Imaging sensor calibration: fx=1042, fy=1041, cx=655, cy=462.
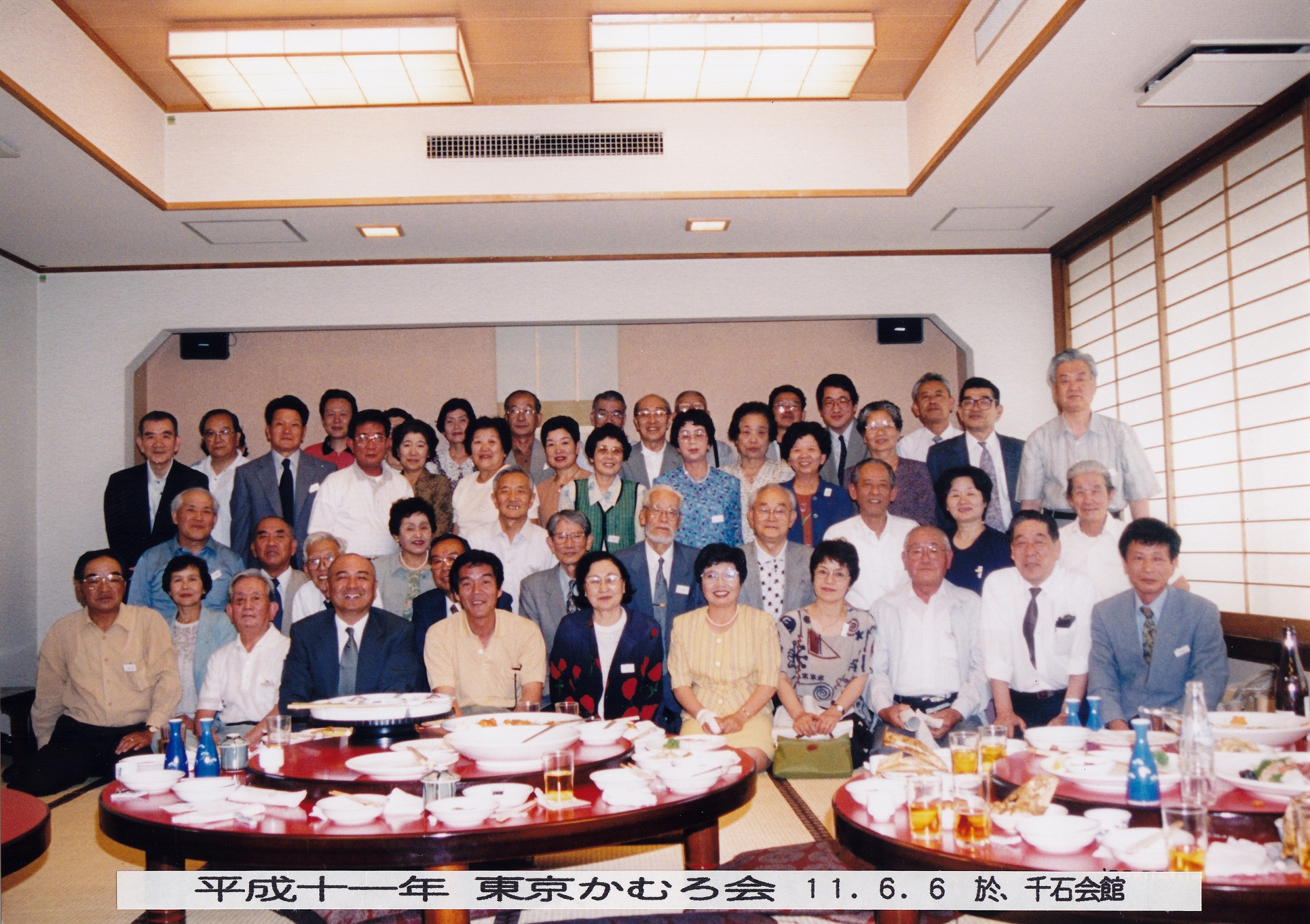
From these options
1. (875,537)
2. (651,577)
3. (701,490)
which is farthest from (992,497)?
(651,577)

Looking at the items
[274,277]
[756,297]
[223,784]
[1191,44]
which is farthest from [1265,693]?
[274,277]

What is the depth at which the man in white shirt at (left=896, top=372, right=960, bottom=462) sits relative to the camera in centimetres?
501

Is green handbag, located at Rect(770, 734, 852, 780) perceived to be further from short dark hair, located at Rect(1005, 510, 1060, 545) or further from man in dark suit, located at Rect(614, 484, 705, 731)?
short dark hair, located at Rect(1005, 510, 1060, 545)

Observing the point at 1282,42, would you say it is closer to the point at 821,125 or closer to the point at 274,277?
the point at 821,125

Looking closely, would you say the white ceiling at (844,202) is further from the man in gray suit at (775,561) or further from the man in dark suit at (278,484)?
the man in gray suit at (775,561)

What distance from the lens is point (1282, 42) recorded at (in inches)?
144

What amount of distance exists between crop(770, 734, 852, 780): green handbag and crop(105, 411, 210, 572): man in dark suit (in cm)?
315

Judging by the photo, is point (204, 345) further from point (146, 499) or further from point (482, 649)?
point (482, 649)

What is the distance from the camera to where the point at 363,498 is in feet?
15.9

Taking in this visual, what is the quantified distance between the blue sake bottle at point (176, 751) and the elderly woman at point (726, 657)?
1901 millimetres

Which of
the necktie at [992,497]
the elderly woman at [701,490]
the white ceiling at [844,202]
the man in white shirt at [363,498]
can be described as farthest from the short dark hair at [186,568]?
the necktie at [992,497]

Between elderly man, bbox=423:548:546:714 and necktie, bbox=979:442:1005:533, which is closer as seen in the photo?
elderly man, bbox=423:548:546:714

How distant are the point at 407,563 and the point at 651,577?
108 cm

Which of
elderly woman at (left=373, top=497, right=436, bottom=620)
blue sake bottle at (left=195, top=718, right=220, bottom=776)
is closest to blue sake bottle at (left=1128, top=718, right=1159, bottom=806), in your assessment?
blue sake bottle at (left=195, top=718, right=220, bottom=776)
